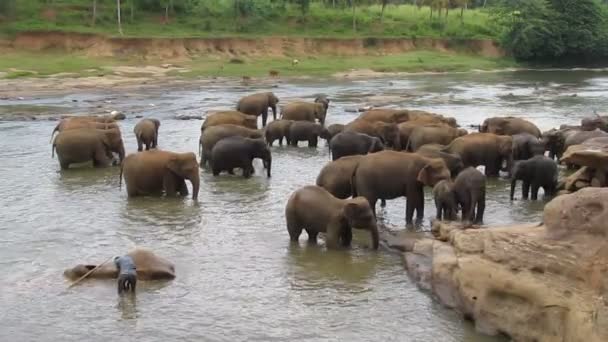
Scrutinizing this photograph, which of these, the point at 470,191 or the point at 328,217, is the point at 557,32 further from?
the point at 328,217

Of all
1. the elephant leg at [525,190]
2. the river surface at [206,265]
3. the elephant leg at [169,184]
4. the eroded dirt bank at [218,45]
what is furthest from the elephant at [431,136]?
the eroded dirt bank at [218,45]

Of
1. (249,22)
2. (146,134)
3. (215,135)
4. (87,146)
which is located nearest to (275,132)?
(146,134)

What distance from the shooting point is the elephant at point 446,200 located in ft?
40.0

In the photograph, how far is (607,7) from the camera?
81500 mm

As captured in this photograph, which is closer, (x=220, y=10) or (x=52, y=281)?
(x=52, y=281)

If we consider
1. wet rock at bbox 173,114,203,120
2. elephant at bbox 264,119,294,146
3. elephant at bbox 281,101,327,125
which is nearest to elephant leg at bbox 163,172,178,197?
elephant at bbox 264,119,294,146

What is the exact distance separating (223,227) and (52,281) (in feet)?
10.3

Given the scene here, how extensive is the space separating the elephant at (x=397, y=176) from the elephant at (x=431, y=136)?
485cm

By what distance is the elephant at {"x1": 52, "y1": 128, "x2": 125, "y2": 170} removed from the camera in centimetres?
1755

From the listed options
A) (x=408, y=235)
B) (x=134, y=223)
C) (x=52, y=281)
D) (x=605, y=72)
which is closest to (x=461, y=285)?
(x=408, y=235)

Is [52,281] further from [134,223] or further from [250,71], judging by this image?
[250,71]

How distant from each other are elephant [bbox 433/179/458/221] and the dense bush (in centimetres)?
5817

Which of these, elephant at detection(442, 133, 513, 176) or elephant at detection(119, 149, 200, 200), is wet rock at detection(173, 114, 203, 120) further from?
elephant at detection(442, 133, 513, 176)

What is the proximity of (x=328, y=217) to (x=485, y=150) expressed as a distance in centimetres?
597
